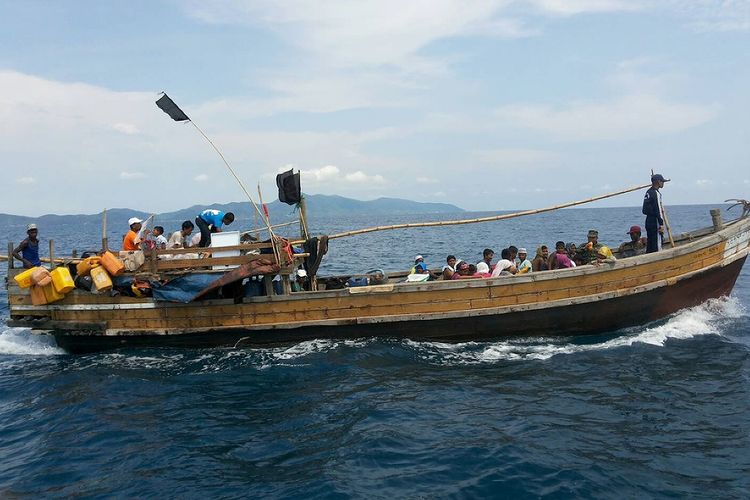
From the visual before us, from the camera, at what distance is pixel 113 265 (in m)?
12.2

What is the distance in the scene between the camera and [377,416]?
904cm

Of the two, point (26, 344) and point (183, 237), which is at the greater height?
point (183, 237)

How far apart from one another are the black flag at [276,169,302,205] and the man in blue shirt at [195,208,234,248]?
6.74 feet

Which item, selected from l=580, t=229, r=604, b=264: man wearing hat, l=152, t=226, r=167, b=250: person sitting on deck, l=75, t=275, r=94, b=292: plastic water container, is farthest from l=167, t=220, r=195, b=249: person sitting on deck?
l=580, t=229, r=604, b=264: man wearing hat

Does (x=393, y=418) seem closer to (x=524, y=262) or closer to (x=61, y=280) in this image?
(x=524, y=262)

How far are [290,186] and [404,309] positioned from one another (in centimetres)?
387

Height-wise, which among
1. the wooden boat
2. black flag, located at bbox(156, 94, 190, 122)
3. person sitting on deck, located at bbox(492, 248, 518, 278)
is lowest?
the wooden boat

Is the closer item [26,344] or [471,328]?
[471,328]

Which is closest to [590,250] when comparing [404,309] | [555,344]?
[555,344]

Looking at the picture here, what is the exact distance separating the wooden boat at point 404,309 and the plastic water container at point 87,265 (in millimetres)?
593

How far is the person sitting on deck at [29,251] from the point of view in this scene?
12891mm

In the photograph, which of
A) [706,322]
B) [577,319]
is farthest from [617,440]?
[706,322]

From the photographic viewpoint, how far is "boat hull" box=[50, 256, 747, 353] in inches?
481

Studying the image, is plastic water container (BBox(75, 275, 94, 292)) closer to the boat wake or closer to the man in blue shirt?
the man in blue shirt
